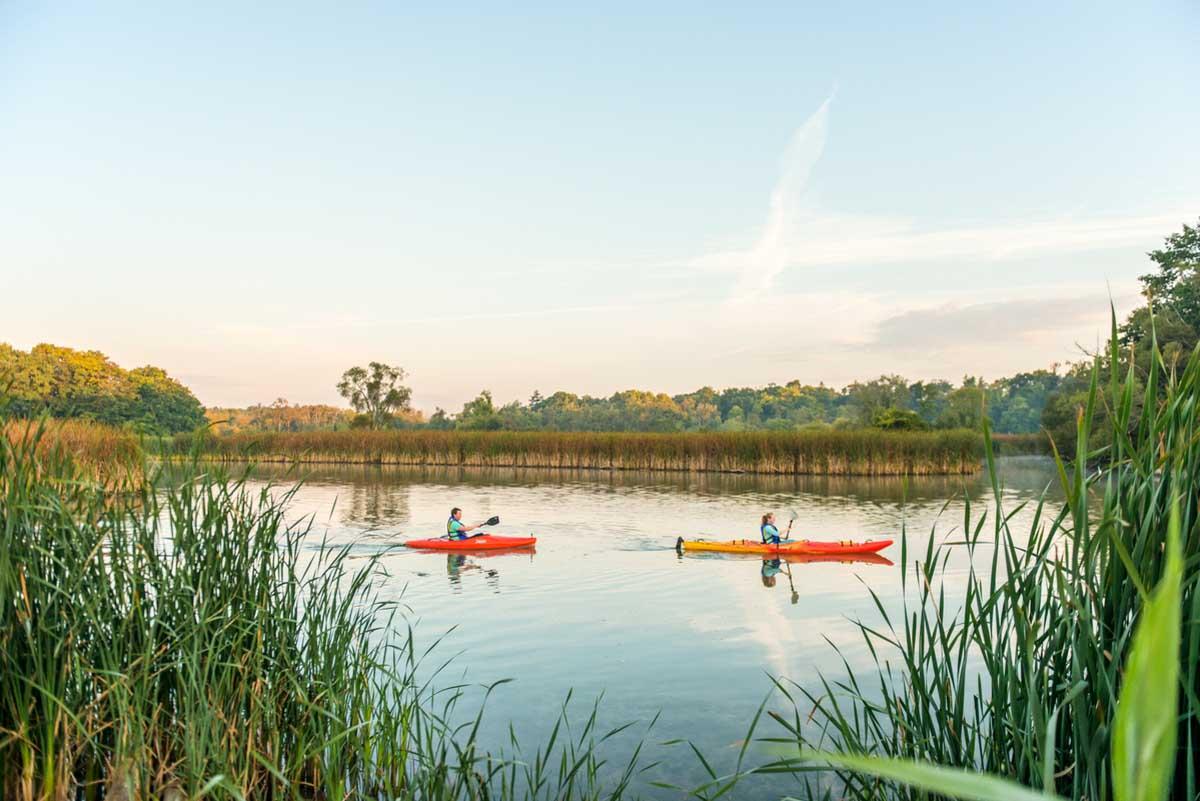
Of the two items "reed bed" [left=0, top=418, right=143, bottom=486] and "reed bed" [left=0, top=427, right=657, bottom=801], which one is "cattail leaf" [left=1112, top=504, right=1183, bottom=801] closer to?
"reed bed" [left=0, top=427, right=657, bottom=801]

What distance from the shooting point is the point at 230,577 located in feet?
13.2

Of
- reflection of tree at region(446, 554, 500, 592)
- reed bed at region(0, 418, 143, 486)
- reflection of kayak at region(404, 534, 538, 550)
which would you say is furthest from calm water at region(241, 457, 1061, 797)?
reed bed at region(0, 418, 143, 486)

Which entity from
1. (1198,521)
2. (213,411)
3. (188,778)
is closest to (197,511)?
(188,778)

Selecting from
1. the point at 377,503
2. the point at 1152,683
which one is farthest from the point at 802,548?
the point at 1152,683

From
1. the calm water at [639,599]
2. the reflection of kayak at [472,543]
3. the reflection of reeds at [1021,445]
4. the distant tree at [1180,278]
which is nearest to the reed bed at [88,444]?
the calm water at [639,599]

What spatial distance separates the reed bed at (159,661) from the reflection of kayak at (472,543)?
35.6 ft

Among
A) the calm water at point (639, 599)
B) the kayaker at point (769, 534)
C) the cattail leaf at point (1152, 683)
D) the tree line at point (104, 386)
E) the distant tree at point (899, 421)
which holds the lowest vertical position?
the calm water at point (639, 599)

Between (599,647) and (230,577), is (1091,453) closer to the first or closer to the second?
(230,577)

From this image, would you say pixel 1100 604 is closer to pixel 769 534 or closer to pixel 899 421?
pixel 769 534

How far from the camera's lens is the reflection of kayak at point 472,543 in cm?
1539

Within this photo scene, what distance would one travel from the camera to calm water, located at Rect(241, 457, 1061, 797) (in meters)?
7.44

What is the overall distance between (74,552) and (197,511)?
1.75 ft

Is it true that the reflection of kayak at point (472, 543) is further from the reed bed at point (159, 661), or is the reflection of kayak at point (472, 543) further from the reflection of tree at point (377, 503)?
→ the reed bed at point (159, 661)

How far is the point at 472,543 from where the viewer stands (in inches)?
607
